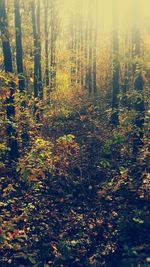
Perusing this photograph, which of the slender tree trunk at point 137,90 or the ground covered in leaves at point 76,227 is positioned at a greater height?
the slender tree trunk at point 137,90

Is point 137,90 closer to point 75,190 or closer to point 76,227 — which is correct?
point 75,190

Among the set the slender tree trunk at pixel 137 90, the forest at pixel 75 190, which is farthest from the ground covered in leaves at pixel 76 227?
the slender tree trunk at pixel 137 90

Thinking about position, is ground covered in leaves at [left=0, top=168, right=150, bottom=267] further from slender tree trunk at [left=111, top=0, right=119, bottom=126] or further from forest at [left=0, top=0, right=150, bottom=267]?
slender tree trunk at [left=111, top=0, right=119, bottom=126]

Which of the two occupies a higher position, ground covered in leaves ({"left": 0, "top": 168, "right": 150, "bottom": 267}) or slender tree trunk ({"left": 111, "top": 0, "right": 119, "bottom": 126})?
slender tree trunk ({"left": 111, "top": 0, "right": 119, "bottom": 126})

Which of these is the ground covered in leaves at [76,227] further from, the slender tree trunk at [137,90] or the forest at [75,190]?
the slender tree trunk at [137,90]

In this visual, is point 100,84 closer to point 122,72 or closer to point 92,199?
point 122,72

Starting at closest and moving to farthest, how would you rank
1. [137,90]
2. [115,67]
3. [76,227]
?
[76,227]
[137,90]
[115,67]

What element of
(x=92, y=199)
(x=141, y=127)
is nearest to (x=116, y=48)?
(x=141, y=127)

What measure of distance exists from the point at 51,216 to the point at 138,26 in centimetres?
688

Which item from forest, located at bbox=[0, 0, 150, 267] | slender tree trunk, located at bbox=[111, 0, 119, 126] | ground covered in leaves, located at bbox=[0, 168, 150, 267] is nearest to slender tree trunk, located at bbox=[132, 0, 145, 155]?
forest, located at bbox=[0, 0, 150, 267]

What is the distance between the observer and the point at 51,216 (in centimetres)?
812

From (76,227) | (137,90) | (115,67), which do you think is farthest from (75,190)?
(115,67)

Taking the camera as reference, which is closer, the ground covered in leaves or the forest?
the ground covered in leaves

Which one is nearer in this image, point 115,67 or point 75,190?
point 75,190
